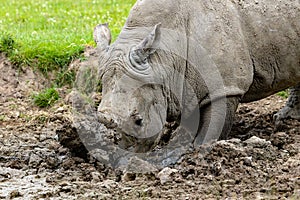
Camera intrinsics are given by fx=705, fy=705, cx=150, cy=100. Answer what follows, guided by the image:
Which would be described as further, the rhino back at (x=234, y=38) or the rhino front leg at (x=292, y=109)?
the rhino front leg at (x=292, y=109)

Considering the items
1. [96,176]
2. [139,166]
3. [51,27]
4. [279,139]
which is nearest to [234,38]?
[279,139]

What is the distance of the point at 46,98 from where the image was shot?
338 inches

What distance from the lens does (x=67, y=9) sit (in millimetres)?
13891

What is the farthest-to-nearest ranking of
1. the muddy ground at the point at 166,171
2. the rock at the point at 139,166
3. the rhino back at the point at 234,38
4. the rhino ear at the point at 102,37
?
the rhino back at the point at 234,38
the rhino ear at the point at 102,37
the rock at the point at 139,166
the muddy ground at the point at 166,171

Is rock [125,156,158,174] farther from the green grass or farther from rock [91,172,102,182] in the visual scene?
the green grass

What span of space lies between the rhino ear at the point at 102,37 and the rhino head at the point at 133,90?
0.01 metres

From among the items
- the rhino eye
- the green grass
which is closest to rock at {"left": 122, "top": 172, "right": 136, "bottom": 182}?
the rhino eye

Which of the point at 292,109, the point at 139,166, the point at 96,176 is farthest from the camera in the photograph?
the point at 292,109

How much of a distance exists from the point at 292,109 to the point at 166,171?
9.07 ft

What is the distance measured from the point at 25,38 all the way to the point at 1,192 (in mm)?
4679

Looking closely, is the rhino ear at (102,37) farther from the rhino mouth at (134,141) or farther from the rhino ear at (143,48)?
the rhino mouth at (134,141)

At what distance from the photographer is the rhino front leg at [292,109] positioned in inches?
306

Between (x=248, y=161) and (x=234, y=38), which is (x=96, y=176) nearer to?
(x=248, y=161)

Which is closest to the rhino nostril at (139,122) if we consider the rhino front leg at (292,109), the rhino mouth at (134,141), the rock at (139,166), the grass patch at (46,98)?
the rhino mouth at (134,141)
